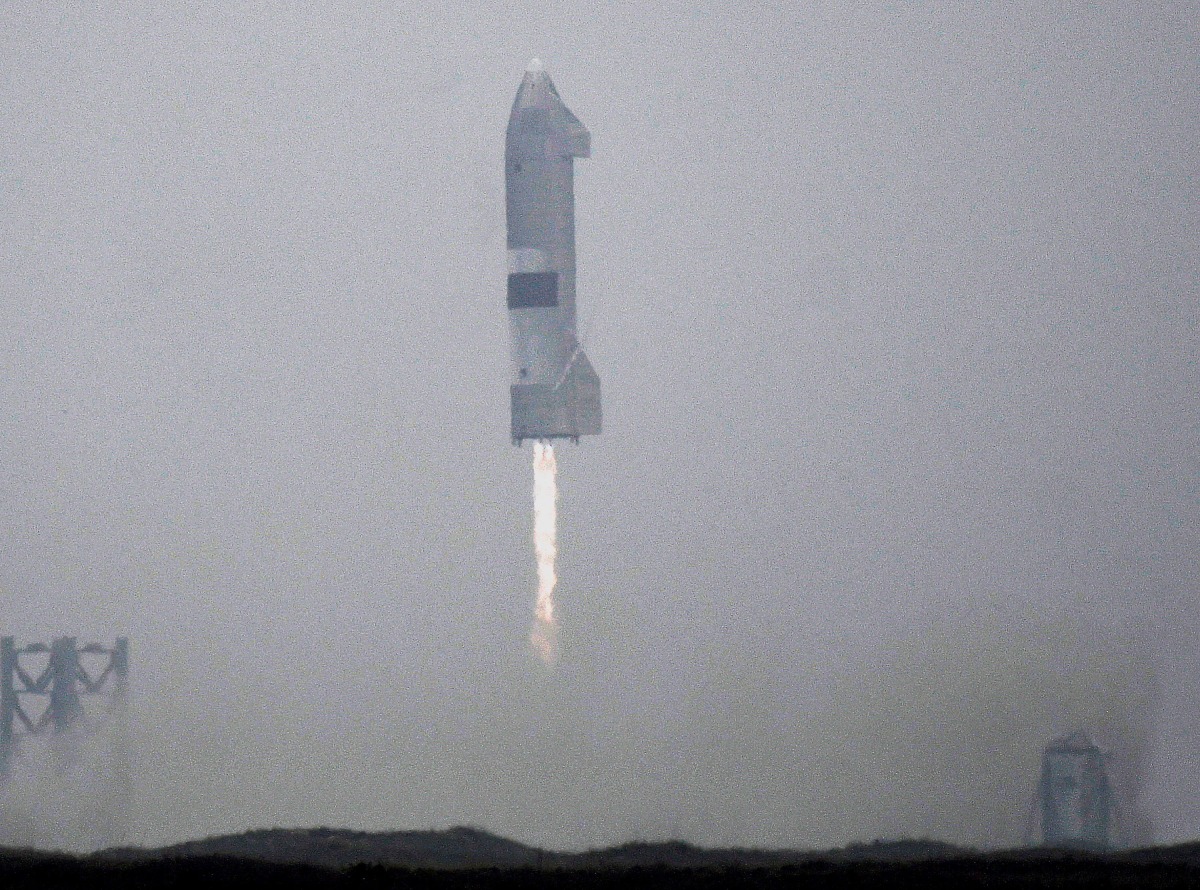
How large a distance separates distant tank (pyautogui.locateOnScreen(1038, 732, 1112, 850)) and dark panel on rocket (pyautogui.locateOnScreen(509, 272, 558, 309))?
38.8 metres

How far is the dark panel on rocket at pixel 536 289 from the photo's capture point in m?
137

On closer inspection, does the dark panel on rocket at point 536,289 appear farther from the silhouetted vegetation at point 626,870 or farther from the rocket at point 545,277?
the silhouetted vegetation at point 626,870

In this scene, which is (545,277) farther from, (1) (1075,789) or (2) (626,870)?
(2) (626,870)

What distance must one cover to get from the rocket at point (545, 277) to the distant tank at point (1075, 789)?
1343 inches

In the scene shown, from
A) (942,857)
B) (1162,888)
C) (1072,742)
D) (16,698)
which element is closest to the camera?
(1162,888)

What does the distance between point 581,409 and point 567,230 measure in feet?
25.6

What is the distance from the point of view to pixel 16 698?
182250mm

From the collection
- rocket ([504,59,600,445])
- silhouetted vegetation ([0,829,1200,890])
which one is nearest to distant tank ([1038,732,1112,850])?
rocket ([504,59,600,445])

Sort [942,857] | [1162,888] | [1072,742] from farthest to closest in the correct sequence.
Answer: [1072,742]
[942,857]
[1162,888]

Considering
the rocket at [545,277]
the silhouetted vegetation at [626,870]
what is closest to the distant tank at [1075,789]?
the rocket at [545,277]

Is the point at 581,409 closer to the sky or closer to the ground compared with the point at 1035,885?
closer to the sky

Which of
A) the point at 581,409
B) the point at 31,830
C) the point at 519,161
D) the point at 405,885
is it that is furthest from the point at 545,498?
the point at 405,885

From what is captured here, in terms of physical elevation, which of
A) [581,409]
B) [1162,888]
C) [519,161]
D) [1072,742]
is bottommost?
[1162,888]

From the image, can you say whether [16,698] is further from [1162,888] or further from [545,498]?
[1162,888]
